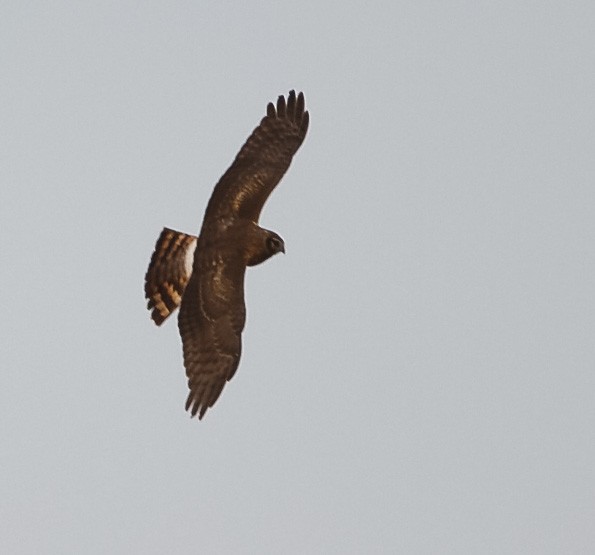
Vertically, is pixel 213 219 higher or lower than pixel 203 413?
higher

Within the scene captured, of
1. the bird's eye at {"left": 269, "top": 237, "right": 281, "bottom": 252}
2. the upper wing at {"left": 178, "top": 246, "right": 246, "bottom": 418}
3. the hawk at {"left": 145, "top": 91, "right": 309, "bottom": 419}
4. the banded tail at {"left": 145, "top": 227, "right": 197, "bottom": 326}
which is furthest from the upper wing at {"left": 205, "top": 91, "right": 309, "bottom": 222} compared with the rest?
the banded tail at {"left": 145, "top": 227, "right": 197, "bottom": 326}

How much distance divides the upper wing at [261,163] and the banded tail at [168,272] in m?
1.09

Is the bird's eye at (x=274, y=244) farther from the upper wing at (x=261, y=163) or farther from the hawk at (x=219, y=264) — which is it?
the upper wing at (x=261, y=163)

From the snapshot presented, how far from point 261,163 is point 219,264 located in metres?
1.82

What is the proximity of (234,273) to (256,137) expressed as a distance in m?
2.46

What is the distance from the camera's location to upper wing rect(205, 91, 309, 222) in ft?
65.9

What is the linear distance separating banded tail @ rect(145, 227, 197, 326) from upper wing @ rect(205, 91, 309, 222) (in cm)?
109

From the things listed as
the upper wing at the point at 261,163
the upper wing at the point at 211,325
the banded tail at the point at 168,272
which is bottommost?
the upper wing at the point at 211,325

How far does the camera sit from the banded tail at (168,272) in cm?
2088

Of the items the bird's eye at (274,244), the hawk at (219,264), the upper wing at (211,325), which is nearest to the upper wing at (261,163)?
Answer: the hawk at (219,264)

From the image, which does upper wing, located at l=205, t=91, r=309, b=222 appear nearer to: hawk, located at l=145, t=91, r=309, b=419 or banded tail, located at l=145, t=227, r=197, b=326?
hawk, located at l=145, t=91, r=309, b=419

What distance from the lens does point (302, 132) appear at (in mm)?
21391

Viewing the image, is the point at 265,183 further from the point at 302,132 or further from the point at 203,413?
the point at 203,413

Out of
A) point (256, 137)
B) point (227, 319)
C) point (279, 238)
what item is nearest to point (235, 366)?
point (227, 319)
